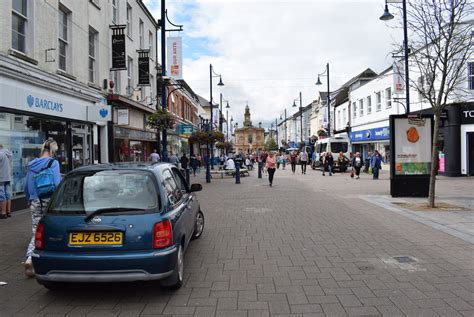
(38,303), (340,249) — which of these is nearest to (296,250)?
(340,249)

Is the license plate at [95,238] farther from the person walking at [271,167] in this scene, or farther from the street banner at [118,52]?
the street banner at [118,52]

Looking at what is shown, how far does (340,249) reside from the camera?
20.8 ft

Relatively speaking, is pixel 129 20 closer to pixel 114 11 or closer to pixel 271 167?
pixel 114 11

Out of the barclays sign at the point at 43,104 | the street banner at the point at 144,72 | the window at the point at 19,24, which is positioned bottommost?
the barclays sign at the point at 43,104

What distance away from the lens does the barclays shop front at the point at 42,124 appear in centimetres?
1014

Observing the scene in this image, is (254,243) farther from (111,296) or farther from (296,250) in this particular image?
(111,296)

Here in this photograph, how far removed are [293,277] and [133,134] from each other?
16.9 m

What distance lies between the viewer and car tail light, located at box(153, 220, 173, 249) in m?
4.25

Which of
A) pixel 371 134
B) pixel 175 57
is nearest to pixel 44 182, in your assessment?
pixel 175 57

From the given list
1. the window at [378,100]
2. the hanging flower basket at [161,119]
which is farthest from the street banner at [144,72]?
the window at [378,100]

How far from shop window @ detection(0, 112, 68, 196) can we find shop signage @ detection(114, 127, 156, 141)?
5.75m

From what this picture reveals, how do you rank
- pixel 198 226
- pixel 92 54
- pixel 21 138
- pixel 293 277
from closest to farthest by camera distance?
1. pixel 293 277
2. pixel 198 226
3. pixel 21 138
4. pixel 92 54

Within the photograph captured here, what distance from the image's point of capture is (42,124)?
11.9 meters

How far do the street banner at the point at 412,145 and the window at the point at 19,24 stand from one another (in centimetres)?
1129
